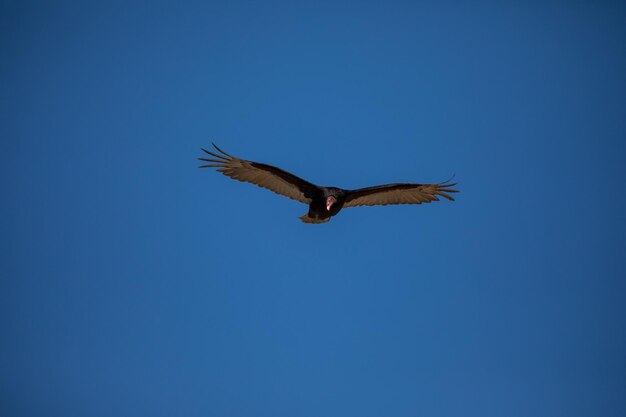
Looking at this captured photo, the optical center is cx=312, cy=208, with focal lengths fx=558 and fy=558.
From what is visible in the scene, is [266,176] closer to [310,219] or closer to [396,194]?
[310,219]

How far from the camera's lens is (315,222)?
36.5ft

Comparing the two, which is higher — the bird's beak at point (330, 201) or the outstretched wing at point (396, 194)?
the outstretched wing at point (396, 194)

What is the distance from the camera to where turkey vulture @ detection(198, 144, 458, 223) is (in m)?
10.7

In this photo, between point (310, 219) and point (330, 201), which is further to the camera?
point (310, 219)

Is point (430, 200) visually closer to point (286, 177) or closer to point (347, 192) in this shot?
point (347, 192)

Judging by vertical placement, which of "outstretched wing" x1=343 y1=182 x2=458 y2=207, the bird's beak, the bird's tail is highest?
"outstretched wing" x1=343 y1=182 x2=458 y2=207

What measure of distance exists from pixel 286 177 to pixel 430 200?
322 centimetres

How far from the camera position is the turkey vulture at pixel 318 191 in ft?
35.2

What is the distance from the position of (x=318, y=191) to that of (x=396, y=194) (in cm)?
196

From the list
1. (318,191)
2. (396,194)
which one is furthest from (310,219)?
(396,194)

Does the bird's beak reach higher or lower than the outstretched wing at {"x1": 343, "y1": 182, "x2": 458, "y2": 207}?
lower

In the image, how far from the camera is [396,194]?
39.1ft

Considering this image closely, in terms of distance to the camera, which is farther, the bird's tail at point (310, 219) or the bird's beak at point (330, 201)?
the bird's tail at point (310, 219)

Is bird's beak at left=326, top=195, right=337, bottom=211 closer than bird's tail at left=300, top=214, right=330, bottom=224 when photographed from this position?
Yes
